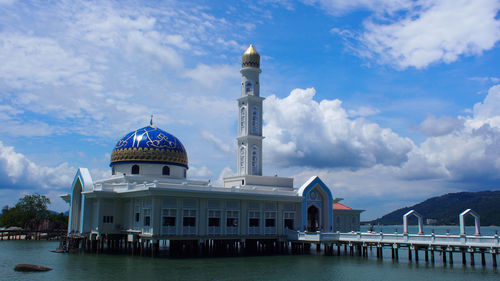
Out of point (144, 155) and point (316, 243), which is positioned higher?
point (144, 155)

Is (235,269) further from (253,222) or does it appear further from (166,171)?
(166,171)

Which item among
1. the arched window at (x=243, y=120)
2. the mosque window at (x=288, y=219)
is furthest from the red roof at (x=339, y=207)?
the arched window at (x=243, y=120)

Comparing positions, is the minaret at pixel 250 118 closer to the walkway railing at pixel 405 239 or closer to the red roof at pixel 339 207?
the walkway railing at pixel 405 239

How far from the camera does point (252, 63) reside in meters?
51.6

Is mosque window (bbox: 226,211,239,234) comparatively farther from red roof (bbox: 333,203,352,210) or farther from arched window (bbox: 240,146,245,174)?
red roof (bbox: 333,203,352,210)

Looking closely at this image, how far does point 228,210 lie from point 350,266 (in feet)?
40.2

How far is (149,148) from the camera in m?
47.0

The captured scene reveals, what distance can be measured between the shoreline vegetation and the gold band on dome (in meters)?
28.4

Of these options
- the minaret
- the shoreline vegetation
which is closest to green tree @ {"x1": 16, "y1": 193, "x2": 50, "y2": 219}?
the shoreline vegetation

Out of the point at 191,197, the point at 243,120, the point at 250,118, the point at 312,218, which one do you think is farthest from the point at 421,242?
the point at 243,120

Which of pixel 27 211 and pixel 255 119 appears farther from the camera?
pixel 27 211

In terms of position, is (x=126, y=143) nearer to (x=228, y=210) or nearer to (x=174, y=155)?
(x=174, y=155)

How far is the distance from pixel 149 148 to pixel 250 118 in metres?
10.9

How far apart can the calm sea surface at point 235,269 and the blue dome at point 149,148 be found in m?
10.3
